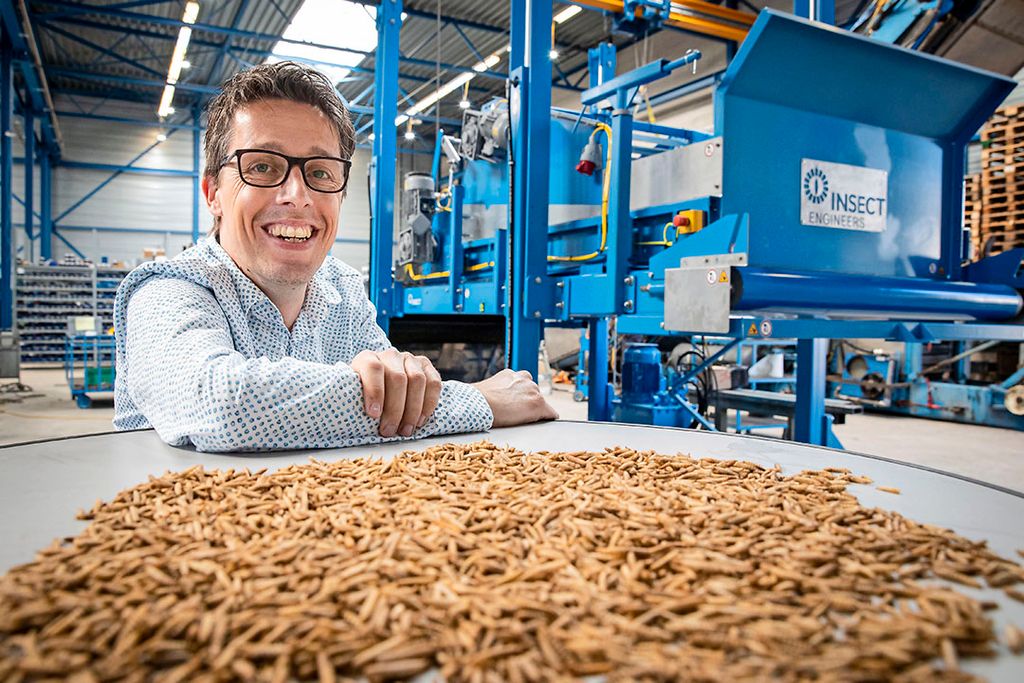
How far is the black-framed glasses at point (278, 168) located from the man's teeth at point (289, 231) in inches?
3.9

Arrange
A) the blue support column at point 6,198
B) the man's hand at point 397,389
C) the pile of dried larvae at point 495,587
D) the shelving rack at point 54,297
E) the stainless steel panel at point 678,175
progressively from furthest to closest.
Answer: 1. the shelving rack at point 54,297
2. the blue support column at point 6,198
3. the stainless steel panel at point 678,175
4. the man's hand at point 397,389
5. the pile of dried larvae at point 495,587

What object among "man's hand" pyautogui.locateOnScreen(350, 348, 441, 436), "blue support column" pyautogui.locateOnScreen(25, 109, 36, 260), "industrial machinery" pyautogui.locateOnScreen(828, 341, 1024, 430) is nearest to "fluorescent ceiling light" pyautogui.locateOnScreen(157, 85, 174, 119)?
"blue support column" pyautogui.locateOnScreen(25, 109, 36, 260)

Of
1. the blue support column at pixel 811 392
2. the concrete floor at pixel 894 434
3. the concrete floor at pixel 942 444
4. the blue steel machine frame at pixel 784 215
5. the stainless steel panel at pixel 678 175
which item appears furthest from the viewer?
the concrete floor at pixel 894 434

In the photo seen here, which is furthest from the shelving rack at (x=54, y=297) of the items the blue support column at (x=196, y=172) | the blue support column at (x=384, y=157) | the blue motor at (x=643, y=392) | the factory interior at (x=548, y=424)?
the blue motor at (x=643, y=392)

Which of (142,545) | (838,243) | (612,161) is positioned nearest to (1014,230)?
(838,243)

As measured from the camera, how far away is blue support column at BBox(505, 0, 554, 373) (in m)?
3.46

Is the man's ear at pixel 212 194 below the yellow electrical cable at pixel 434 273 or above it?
below

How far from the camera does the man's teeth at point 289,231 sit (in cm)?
163

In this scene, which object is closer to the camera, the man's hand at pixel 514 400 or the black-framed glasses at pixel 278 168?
the black-framed glasses at pixel 278 168

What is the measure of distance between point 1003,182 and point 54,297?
12.7m

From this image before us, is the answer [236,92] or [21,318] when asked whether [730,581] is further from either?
[21,318]

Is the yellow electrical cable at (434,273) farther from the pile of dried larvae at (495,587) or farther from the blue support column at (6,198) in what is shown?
the blue support column at (6,198)

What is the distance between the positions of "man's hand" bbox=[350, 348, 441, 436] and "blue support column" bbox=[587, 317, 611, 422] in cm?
288

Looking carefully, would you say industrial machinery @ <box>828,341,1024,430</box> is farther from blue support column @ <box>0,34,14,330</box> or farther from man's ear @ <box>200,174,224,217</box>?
blue support column @ <box>0,34,14,330</box>
